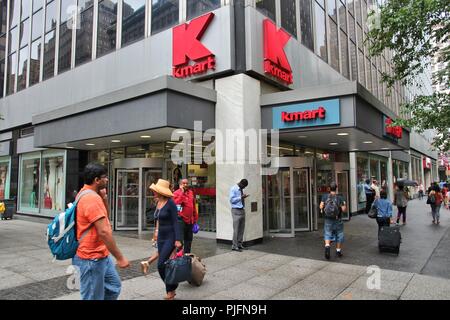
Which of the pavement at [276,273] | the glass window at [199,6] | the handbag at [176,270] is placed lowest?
the pavement at [276,273]

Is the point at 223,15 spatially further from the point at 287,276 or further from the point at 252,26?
the point at 287,276

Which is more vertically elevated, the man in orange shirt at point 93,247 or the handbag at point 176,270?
the man in orange shirt at point 93,247

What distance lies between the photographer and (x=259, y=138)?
966 centimetres

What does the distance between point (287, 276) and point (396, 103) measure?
28145 mm

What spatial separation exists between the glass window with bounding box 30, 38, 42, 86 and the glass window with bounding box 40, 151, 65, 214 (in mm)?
4208

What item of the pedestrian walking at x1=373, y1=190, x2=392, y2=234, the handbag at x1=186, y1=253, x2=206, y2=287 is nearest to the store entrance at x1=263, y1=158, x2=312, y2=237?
the pedestrian walking at x1=373, y1=190, x2=392, y2=234

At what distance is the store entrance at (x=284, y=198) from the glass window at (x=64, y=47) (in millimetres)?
11241

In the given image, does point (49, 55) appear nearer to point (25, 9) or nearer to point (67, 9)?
point (67, 9)

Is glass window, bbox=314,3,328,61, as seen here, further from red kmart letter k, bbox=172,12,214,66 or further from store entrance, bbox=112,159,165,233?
store entrance, bbox=112,159,165,233

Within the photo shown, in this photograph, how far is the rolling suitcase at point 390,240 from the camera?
775 centimetres

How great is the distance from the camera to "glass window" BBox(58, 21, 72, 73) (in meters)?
15.5

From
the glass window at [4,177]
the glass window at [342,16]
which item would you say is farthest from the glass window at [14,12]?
the glass window at [342,16]

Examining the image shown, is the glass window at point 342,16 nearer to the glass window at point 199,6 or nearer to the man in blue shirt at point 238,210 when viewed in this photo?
the glass window at point 199,6
